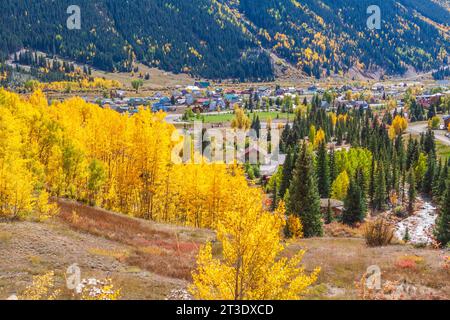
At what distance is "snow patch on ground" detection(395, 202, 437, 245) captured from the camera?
69750 millimetres

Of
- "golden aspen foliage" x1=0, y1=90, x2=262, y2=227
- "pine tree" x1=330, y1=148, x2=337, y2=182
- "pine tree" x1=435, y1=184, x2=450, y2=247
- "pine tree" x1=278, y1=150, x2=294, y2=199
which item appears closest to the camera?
"golden aspen foliage" x1=0, y1=90, x2=262, y2=227

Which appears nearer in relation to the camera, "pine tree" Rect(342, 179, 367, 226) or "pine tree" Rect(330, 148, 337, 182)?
"pine tree" Rect(342, 179, 367, 226)

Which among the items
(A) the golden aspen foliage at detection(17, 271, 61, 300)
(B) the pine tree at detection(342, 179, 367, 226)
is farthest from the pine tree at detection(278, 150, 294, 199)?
(A) the golden aspen foliage at detection(17, 271, 61, 300)

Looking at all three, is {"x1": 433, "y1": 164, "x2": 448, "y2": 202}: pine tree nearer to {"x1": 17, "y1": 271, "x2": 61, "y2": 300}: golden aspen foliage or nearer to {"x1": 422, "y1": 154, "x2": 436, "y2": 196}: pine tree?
{"x1": 422, "y1": 154, "x2": 436, "y2": 196}: pine tree

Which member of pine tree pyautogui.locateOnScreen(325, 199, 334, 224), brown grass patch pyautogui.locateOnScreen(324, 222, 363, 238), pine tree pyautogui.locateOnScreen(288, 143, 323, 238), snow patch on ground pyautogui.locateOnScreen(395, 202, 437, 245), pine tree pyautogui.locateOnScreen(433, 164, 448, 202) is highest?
pine tree pyautogui.locateOnScreen(288, 143, 323, 238)

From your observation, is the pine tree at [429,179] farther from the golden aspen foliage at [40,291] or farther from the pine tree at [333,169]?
the golden aspen foliage at [40,291]

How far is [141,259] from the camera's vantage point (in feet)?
96.7

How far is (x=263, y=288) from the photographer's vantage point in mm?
16453

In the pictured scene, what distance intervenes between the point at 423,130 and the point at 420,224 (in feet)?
366

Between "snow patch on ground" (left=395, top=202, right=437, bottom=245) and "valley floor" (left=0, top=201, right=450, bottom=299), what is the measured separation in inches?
1443

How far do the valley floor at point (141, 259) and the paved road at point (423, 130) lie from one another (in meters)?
138

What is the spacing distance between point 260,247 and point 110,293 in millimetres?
8090

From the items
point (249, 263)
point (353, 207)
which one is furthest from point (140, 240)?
point (353, 207)

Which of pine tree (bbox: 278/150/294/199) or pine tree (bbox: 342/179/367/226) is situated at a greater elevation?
pine tree (bbox: 278/150/294/199)
